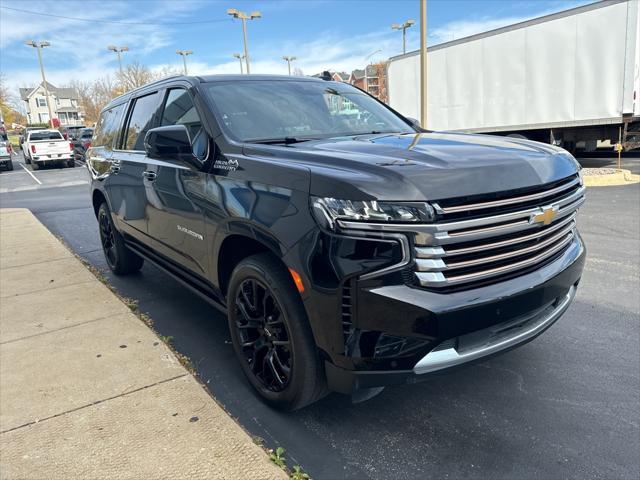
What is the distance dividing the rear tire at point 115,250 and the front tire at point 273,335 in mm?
2935

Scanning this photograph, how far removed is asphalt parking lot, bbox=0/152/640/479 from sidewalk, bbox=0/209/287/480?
25cm

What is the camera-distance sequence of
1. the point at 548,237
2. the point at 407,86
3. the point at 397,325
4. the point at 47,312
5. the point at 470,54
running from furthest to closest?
the point at 407,86 < the point at 470,54 < the point at 47,312 < the point at 548,237 < the point at 397,325

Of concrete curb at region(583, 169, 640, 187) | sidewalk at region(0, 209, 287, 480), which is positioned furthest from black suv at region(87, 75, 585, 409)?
concrete curb at region(583, 169, 640, 187)

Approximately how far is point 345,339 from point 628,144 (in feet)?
45.1

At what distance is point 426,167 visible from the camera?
2.33 metres

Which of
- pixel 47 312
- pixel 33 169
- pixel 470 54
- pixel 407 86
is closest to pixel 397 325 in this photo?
pixel 47 312

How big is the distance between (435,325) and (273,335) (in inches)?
38.9

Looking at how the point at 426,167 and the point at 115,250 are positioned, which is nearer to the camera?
the point at 426,167

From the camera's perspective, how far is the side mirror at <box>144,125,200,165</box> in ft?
10.4

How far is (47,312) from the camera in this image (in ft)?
15.0

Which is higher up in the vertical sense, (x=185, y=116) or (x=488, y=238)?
(x=185, y=116)

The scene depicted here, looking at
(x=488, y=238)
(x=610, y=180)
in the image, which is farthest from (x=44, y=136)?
(x=488, y=238)

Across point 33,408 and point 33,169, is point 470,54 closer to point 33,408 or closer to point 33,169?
point 33,408

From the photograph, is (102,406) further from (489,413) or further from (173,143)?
(489,413)
